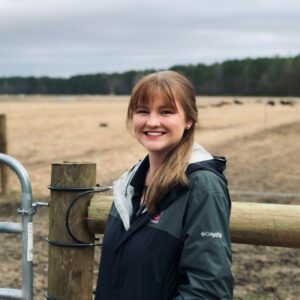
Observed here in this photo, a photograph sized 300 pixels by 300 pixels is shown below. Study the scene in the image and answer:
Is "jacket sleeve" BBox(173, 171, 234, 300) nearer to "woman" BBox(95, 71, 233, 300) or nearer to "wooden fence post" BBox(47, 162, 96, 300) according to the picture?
"woman" BBox(95, 71, 233, 300)

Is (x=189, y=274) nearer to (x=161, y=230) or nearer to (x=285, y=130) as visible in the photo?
(x=161, y=230)

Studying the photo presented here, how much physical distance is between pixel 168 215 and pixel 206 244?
154 mm

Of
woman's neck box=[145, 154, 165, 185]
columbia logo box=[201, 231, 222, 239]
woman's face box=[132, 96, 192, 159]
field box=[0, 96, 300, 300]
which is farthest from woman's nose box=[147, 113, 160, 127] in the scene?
field box=[0, 96, 300, 300]

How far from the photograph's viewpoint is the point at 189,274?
1772 mm

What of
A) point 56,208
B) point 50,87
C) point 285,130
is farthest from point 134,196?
point 50,87

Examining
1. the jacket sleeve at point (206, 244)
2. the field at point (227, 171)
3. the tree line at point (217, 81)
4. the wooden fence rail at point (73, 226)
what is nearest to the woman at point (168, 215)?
the jacket sleeve at point (206, 244)

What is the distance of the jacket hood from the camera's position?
1877 millimetres

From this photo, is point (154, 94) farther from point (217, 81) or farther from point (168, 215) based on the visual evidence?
point (217, 81)

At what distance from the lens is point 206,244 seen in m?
1.76

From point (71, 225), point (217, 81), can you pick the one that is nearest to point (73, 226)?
point (71, 225)

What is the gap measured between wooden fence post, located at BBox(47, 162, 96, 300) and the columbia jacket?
1.61 ft

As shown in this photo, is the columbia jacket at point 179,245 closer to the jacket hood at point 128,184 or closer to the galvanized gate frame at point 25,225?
the jacket hood at point 128,184

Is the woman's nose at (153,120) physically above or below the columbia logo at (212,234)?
above

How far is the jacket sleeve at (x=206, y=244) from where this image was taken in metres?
1.75
